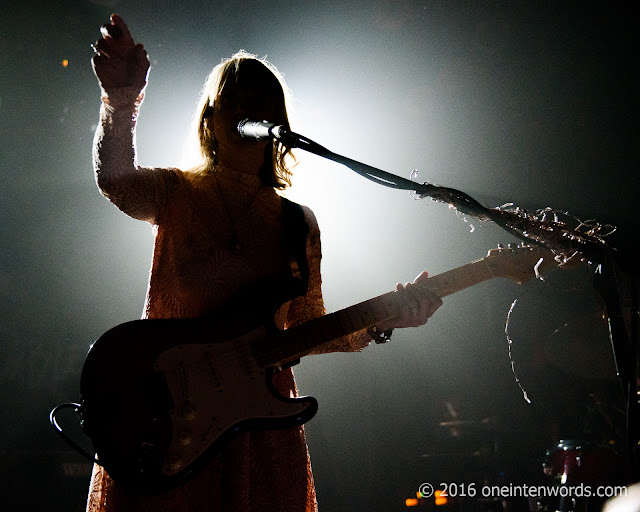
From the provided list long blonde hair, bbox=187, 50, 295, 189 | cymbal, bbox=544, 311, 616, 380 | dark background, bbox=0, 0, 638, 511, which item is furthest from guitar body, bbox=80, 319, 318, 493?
dark background, bbox=0, 0, 638, 511

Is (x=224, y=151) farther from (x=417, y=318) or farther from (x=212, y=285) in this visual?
(x=417, y=318)

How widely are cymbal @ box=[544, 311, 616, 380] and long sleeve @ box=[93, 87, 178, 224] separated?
1.56 meters

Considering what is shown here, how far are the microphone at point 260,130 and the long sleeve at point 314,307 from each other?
1.39 feet

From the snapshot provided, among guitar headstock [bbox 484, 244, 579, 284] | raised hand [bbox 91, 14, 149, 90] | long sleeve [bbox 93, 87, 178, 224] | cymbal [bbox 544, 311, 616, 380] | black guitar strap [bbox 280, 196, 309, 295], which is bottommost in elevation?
cymbal [bbox 544, 311, 616, 380]

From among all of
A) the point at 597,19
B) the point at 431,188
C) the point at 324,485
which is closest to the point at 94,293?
the point at 324,485

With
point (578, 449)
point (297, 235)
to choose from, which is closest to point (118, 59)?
point (297, 235)

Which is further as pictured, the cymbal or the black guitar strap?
the cymbal

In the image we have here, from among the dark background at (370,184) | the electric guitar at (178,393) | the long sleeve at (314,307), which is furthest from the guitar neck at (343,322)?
the dark background at (370,184)

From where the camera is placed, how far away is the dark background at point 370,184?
144 inches

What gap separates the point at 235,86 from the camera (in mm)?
1777

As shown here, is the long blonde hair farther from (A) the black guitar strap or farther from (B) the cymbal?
(B) the cymbal

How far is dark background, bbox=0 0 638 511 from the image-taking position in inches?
144

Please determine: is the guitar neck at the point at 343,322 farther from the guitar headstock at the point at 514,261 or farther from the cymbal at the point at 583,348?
the cymbal at the point at 583,348

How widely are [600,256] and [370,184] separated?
10.9ft
